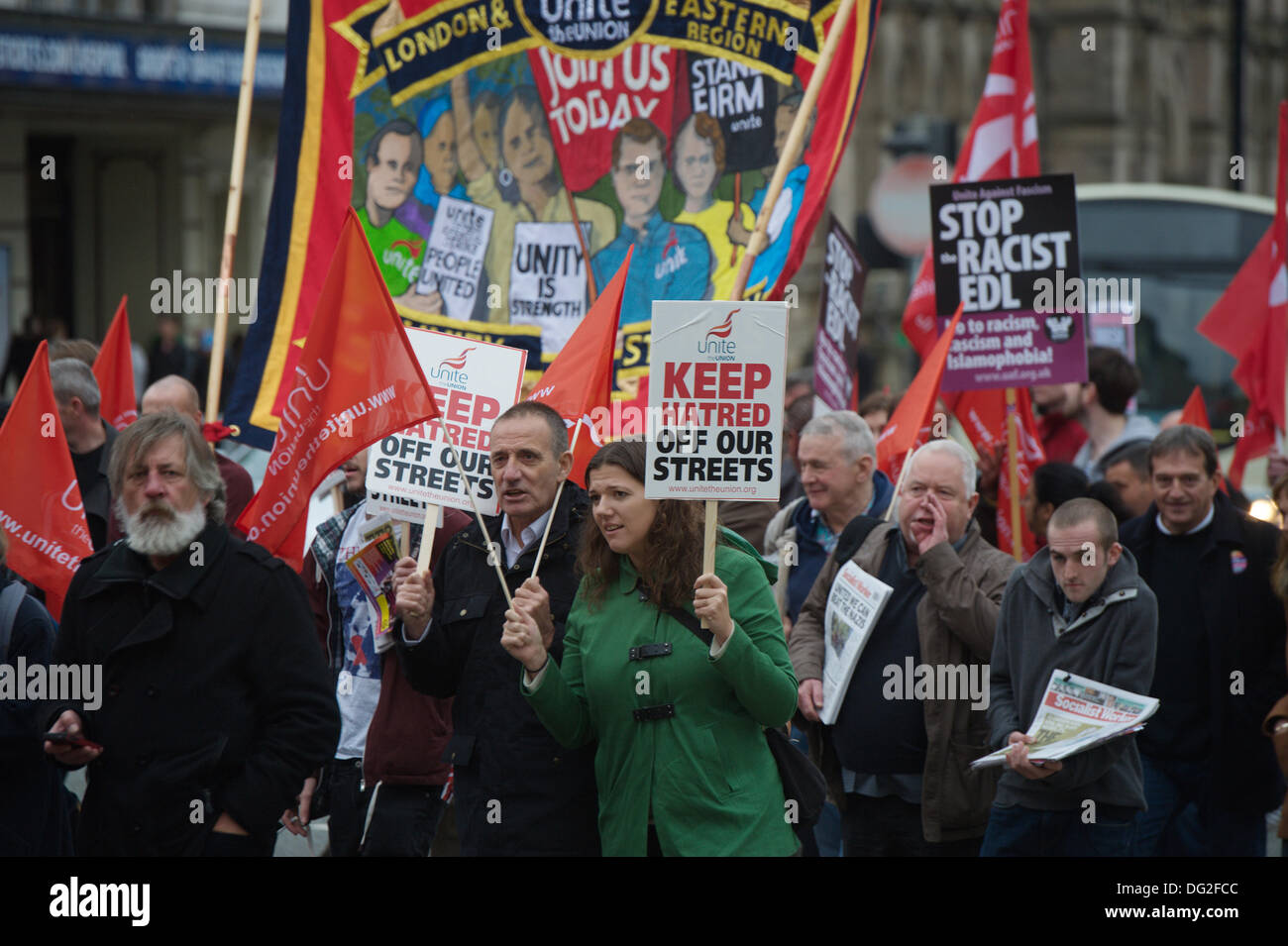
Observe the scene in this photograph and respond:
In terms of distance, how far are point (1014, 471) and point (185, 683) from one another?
14.2 feet

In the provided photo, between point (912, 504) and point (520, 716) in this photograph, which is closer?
point (520, 716)

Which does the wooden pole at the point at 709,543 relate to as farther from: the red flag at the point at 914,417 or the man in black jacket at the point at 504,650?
the red flag at the point at 914,417

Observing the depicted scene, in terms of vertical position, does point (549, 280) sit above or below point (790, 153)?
below

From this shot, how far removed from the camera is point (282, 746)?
4.79 meters

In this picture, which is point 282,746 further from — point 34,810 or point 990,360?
point 990,360

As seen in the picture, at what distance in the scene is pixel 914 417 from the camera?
771cm

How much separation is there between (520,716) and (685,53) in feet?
13.5

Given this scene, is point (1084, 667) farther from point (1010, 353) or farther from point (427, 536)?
point (1010, 353)

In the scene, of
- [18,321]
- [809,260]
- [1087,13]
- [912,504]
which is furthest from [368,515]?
[1087,13]

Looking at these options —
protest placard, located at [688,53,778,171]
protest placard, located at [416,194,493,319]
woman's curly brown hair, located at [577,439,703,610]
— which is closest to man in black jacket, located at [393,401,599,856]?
woman's curly brown hair, located at [577,439,703,610]

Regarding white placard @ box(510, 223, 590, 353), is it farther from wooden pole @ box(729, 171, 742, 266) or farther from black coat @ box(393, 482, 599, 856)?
black coat @ box(393, 482, 599, 856)

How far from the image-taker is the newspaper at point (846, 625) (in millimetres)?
6247

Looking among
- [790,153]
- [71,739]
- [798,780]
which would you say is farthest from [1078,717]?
[71,739]

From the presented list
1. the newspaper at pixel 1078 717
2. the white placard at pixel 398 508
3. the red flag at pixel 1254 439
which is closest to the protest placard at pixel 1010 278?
the red flag at pixel 1254 439
